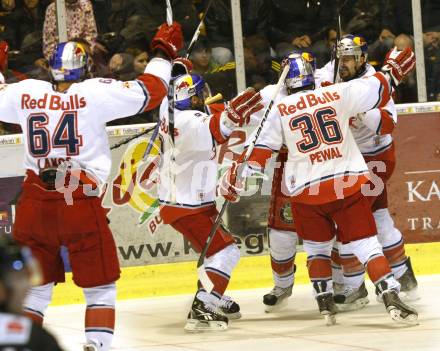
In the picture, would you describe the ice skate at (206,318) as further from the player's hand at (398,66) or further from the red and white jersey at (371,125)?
the player's hand at (398,66)

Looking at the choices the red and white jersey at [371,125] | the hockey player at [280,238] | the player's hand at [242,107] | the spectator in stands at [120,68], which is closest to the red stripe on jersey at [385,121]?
the red and white jersey at [371,125]

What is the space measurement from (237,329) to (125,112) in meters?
1.93

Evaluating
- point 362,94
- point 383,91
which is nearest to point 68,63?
point 362,94

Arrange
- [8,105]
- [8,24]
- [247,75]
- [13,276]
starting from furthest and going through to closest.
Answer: [247,75]
[8,24]
[8,105]
[13,276]

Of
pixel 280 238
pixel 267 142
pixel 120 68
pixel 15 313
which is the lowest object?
pixel 280 238

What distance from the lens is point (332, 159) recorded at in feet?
20.4

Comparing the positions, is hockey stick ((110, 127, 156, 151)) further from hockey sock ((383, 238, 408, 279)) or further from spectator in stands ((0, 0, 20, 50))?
hockey sock ((383, 238, 408, 279))

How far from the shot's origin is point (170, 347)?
6.15m

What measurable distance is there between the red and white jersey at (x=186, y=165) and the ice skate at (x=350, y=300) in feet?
3.34

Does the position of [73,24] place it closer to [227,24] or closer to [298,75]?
[227,24]

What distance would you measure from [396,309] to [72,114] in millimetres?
2045

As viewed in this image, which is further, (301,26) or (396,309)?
(301,26)

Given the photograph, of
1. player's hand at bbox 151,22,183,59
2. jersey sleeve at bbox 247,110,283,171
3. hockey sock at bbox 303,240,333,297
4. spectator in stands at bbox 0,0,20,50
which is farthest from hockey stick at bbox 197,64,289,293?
spectator in stands at bbox 0,0,20,50

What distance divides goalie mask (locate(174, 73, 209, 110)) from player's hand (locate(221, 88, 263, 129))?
332 mm
